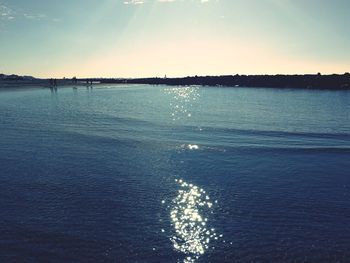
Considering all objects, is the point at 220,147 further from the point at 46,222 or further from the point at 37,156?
the point at 46,222

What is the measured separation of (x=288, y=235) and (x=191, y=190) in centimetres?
698

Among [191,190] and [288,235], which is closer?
[288,235]

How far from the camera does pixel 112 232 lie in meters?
15.2

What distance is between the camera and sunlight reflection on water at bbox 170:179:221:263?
14.1 meters

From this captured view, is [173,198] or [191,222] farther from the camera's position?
[173,198]

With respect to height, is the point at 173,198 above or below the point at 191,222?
above

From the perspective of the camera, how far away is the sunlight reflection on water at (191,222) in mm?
14102

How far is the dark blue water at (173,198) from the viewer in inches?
552

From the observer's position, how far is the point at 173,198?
63.9 feet

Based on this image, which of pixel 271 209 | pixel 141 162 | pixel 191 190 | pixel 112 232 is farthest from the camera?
pixel 141 162

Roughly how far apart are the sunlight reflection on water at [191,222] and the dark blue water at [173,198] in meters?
0.05

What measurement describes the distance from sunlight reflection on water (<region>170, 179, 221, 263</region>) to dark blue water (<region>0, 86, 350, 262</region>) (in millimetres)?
52

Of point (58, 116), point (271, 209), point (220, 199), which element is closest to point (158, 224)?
point (220, 199)

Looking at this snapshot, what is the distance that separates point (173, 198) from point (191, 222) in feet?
10.6
